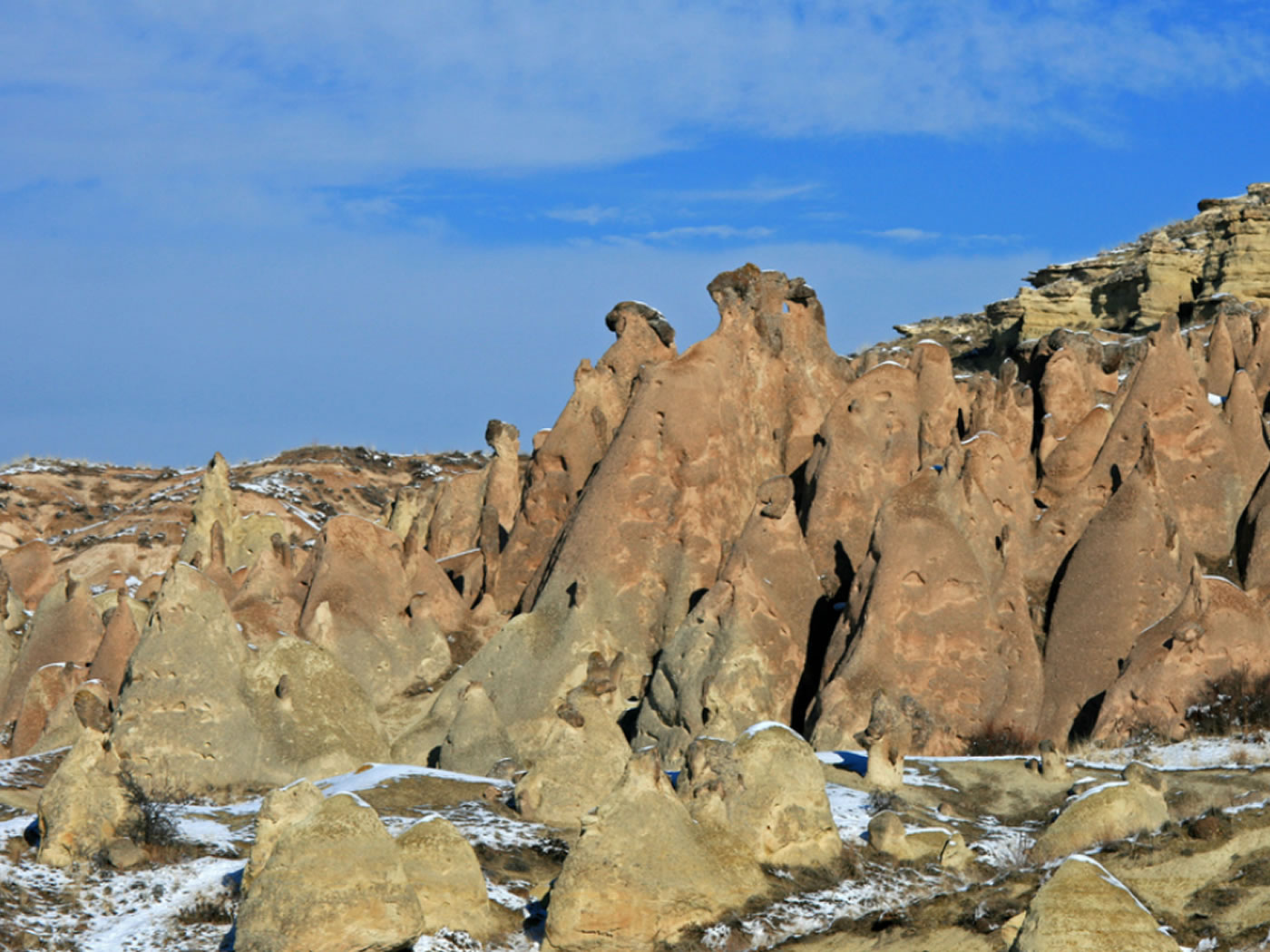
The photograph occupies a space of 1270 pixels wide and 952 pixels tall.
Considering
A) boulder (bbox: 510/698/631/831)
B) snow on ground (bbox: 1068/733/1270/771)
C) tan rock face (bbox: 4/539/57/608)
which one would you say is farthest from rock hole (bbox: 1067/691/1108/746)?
tan rock face (bbox: 4/539/57/608)

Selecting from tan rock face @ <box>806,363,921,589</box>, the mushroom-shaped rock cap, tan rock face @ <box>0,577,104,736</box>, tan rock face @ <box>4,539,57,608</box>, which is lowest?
tan rock face @ <box>0,577,104,736</box>

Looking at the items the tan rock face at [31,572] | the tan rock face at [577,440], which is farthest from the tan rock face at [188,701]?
Answer: the tan rock face at [31,572]

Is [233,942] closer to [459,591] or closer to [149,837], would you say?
[149,837]

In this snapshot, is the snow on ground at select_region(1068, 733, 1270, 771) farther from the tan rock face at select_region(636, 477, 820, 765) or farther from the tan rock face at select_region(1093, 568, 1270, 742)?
the tan rock face at select_region(636, 477, 820, 765)

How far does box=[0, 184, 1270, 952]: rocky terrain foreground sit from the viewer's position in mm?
15203

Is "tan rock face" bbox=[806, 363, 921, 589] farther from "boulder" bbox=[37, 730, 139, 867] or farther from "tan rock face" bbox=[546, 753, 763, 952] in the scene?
"boulder" bbox=[37, 730, 139, 867]

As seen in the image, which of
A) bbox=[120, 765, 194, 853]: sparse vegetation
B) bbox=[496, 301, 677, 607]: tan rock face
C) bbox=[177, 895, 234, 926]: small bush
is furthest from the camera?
bbox=[496, 301, 677, 607]: tan rock face

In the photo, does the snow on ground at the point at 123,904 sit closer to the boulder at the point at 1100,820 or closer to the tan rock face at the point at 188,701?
the tan rock face at the point at 188,701

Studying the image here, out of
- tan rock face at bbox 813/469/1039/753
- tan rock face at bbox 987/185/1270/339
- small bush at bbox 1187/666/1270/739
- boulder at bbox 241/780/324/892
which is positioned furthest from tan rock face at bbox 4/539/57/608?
tan rock face at bbox 987/185/1270/339

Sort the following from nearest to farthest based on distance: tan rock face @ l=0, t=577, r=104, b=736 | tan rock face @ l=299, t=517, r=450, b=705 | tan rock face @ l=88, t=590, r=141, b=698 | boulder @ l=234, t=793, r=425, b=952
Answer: boulder @ l=234, t=793, r=425, b=952 → tan rock face @ l=88, t=590, r=141, b=698 → tan rock face @ l=299, t=517, r=450, b=705 → tan rock face @ l=0, t=577, r=104, b=736

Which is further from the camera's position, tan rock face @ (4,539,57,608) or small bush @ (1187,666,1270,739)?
tan rock face @ (4,539,57,608)

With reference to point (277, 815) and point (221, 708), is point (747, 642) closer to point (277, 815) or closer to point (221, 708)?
point (221, 708)

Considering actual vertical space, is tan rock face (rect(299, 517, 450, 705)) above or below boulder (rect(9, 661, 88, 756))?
above

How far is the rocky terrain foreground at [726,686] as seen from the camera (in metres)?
15.2
